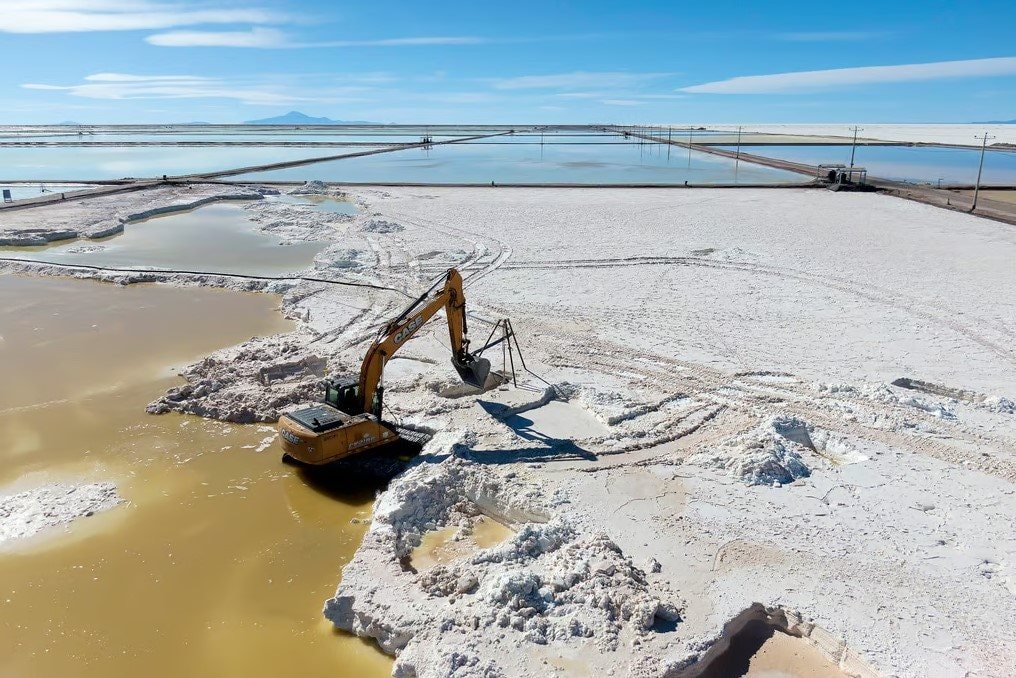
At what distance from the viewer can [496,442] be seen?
31.7 ft

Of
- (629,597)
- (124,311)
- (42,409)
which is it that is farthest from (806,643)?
(124,311)

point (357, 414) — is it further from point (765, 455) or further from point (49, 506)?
point (765, 455)

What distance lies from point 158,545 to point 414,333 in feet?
14.3

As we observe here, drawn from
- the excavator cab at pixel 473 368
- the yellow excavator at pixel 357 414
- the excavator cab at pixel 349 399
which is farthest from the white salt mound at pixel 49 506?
the excavator cab at pixel 473 368

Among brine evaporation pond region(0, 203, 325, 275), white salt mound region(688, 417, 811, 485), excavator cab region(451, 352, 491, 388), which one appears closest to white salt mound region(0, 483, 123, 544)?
excavator cab region(451, 352, 491, 388)

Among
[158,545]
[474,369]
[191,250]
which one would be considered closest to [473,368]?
[474,369]

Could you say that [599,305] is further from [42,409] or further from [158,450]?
[42,409]

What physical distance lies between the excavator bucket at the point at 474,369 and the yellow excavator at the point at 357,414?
72 cm

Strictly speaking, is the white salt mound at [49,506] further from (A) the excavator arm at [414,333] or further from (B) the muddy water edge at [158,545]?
(A) the excavator arm at [414,333]

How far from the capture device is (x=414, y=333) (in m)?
10.3

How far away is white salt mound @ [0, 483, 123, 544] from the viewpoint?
8164 millimetres

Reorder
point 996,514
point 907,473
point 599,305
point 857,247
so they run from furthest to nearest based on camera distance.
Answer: point 857,247
point 599,305
point 907,473
point 996,514

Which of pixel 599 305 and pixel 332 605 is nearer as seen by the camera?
pixel 332 605

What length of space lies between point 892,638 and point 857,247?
1840 centimetres
